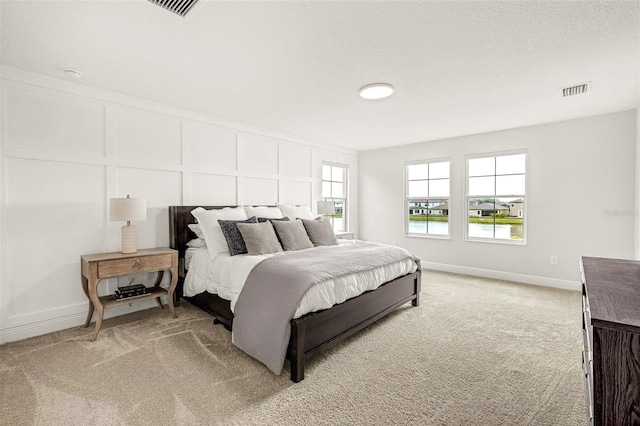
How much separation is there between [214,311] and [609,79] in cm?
446

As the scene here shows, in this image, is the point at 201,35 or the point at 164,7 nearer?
the point at 164,7

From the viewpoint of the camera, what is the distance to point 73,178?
3.01m

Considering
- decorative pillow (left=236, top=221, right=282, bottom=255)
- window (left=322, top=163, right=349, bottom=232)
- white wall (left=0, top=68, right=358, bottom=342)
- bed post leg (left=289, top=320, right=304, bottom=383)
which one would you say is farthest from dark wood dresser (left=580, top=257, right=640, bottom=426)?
window (left=322, top=163, right=349, bottom=232)

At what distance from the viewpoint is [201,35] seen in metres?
2.13

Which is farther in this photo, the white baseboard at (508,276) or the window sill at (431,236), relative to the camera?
the window sill at (431,236)


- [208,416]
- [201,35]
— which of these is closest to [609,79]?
[201,35]

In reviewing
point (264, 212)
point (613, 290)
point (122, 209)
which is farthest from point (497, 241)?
point (122, 209)

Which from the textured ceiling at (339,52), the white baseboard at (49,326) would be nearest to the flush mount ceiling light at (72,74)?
the textured ceiling at (339,52)

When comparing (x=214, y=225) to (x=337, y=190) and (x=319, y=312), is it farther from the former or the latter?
(x=337, y=190)

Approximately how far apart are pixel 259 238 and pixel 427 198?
370 cm

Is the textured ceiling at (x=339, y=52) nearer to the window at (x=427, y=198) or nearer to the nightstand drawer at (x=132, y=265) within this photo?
the nightstand drawer at (x=132, y=265)

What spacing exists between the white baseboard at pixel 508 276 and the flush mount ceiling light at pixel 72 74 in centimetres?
554

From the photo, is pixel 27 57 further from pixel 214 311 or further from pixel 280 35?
pixel 214 311

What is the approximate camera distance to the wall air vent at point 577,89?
299 centimetres
